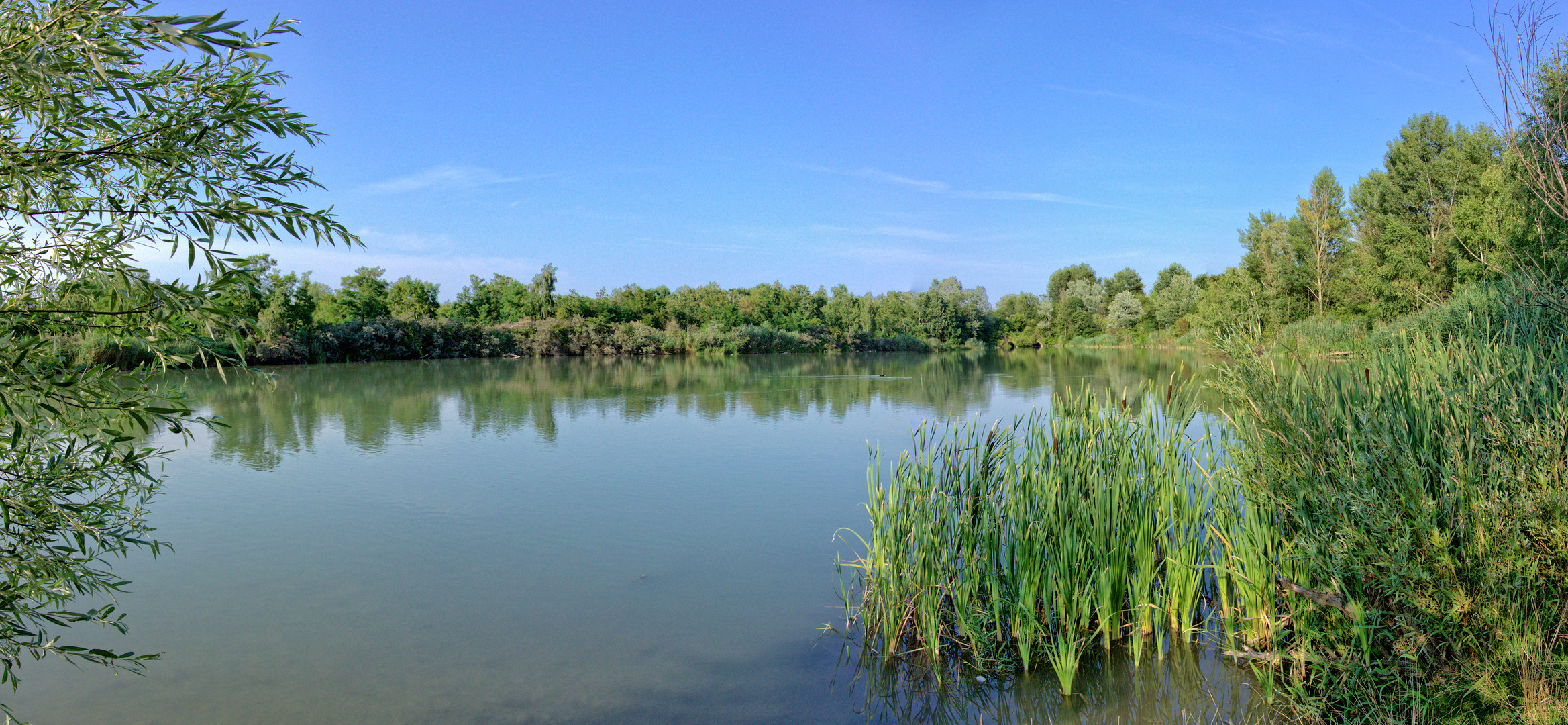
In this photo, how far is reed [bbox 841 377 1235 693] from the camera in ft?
13.2

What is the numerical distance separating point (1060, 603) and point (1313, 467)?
4.39ft

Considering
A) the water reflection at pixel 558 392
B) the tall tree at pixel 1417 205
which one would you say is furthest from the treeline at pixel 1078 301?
the water reflection at pixel 558 392

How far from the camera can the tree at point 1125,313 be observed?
5716 cm

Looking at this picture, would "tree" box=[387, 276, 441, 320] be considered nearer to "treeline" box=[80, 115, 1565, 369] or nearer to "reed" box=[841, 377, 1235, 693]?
"treeline" box=[80, 115, 1565, 369]

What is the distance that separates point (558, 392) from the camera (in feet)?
67.5

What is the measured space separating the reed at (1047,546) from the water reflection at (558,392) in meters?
2.90

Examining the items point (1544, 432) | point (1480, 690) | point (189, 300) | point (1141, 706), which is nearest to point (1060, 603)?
point (1141, 706)

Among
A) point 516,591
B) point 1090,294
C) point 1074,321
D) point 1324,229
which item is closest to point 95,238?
point 516,591

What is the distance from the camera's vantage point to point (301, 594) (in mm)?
5730

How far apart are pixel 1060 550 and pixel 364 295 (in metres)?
41.6

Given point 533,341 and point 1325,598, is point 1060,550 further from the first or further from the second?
point 533,341

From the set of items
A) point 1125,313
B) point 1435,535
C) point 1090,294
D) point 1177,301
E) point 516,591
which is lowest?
Answer: point 516,591

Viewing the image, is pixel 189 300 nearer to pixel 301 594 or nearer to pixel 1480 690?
pixel 301 594

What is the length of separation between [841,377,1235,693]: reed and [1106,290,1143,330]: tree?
57.5 meters
